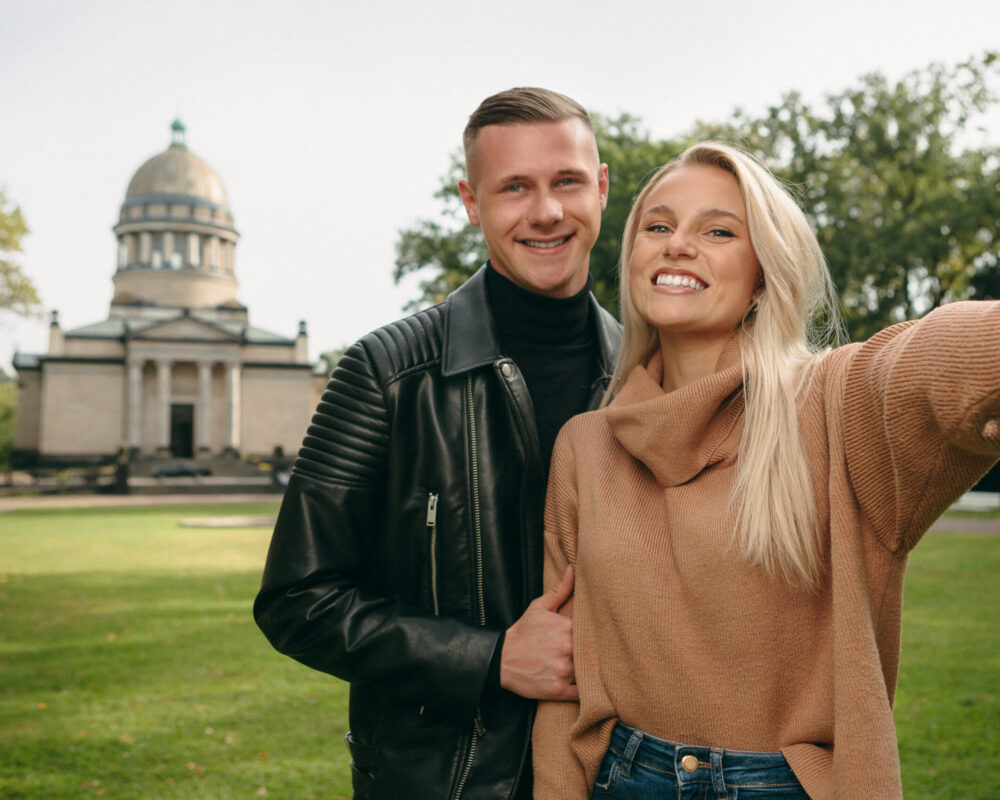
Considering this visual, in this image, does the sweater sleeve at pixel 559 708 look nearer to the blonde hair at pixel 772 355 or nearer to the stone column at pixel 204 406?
the blonde hair at pixel 772 355

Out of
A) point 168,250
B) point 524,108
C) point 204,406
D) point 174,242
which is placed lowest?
point 524,108

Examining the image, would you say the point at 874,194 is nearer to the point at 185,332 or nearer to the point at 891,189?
the point at 891,189

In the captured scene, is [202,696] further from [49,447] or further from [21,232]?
[49,447]

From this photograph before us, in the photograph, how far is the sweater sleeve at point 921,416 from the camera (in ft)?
5.29

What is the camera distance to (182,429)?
6153 cm

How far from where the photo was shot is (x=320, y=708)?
23.0ft

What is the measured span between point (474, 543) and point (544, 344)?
2.57 feet

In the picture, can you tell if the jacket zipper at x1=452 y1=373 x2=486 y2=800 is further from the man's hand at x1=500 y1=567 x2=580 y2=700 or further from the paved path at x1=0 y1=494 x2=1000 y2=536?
the paved path at x1=0 y1=494 x2=1000 y2=536

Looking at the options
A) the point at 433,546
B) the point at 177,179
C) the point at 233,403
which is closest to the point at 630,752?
the point at 433,546

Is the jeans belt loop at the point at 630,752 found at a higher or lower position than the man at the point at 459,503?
lower

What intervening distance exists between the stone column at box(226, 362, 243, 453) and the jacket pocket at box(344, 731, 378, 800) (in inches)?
2318

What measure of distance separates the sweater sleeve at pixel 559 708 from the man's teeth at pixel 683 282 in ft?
1.77

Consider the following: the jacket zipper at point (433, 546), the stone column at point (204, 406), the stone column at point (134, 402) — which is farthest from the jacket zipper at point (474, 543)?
the stone column at point (134, 402)

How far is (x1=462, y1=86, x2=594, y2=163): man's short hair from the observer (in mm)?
2787
